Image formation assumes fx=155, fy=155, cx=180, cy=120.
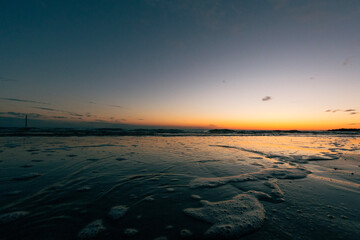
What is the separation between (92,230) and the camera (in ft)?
6.65

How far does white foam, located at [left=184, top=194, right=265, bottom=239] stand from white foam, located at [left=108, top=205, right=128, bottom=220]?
3.28 ft

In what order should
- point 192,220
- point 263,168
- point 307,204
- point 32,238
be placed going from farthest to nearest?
point 263,168 < point 307,204 < point 192,220 < point 32,238

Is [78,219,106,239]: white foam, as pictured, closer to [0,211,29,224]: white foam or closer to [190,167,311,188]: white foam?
[0,211,29,224]: white foam

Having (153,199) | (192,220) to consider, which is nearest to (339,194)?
(192,220)

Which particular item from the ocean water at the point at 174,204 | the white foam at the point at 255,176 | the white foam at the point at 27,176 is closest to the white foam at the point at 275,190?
the ocean water at the point at 174,204

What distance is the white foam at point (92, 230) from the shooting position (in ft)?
6.36

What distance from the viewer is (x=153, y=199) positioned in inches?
116

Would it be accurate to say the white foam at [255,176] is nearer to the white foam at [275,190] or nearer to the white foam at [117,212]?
the white foam at [275,190]

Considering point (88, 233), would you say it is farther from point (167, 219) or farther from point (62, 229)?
point (167, 219)

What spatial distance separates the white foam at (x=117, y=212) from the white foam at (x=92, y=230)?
0.18 meters

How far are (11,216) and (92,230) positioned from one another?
134 cm

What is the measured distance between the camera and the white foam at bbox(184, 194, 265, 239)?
211 centimetres

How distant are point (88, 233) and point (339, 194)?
4664 mm

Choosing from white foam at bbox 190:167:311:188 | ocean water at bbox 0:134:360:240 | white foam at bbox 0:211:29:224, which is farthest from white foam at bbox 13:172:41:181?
white foam at bbox 190:167:311:188
